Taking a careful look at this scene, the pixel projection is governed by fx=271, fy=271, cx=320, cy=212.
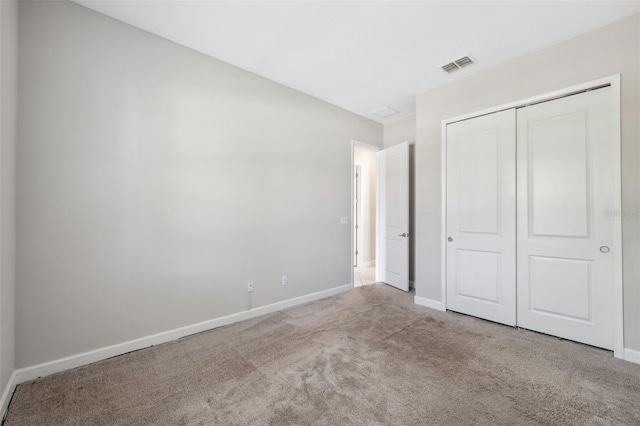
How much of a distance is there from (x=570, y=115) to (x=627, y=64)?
48 centimetres

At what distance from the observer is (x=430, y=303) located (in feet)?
11.5

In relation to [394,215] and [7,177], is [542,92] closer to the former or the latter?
[394,215]

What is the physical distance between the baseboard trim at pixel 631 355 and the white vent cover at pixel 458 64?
117 inches

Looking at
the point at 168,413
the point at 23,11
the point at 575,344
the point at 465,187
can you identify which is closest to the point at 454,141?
the point at 465,187

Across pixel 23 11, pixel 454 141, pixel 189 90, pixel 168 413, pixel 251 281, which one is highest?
pixel 23 11

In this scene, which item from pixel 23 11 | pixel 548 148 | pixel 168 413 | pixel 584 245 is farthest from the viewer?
pixel 548 148

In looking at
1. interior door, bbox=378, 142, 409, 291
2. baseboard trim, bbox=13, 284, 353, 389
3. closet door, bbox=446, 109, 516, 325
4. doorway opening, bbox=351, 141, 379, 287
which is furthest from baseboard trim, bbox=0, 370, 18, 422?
doorway opening, bbox=351, 141, 379, 287

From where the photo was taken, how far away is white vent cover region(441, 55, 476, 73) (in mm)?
2855

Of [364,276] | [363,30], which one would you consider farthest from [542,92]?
[364,276]

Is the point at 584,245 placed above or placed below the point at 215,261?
above

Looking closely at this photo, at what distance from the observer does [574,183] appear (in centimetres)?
254

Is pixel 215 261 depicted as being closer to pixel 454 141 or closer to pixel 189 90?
pixel 189 90

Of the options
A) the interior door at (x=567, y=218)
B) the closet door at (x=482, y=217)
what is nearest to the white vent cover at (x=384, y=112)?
the closet door at (x=482, y=217)

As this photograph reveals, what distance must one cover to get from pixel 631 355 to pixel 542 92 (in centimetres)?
243
